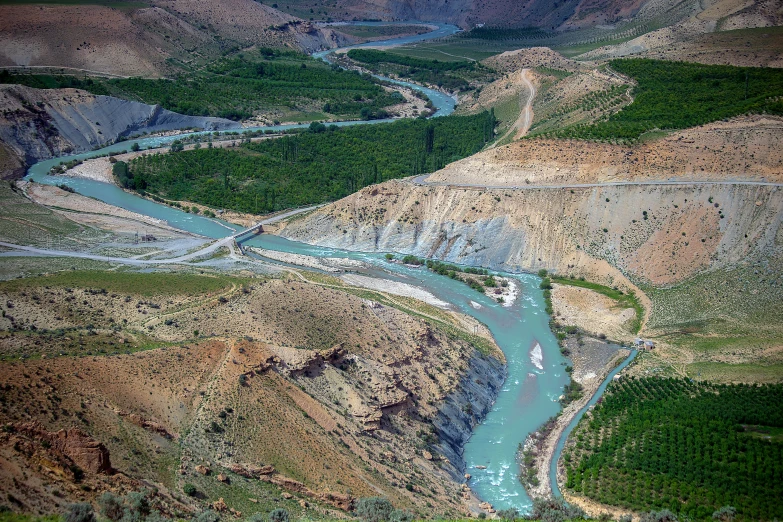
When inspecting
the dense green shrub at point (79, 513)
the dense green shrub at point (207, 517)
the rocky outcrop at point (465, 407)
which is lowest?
the dense green shrub at point (207, 517)

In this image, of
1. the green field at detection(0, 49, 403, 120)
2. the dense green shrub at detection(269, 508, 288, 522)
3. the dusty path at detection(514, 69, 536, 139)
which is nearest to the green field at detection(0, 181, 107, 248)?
the green field at detection(0, 49, 403, 120)

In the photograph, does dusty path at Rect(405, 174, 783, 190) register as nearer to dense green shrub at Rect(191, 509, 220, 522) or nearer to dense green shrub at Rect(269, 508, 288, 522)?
dense green shrub at Rect(269, 508, 288, 522)

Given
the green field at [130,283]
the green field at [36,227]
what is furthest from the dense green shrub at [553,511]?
the green field at [36,227]

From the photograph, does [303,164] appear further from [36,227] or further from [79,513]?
[79,513]

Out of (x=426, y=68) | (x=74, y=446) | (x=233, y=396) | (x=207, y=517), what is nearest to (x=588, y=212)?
(x=233, y=396)

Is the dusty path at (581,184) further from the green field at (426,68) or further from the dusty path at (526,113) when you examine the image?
the green field at (426,68)
